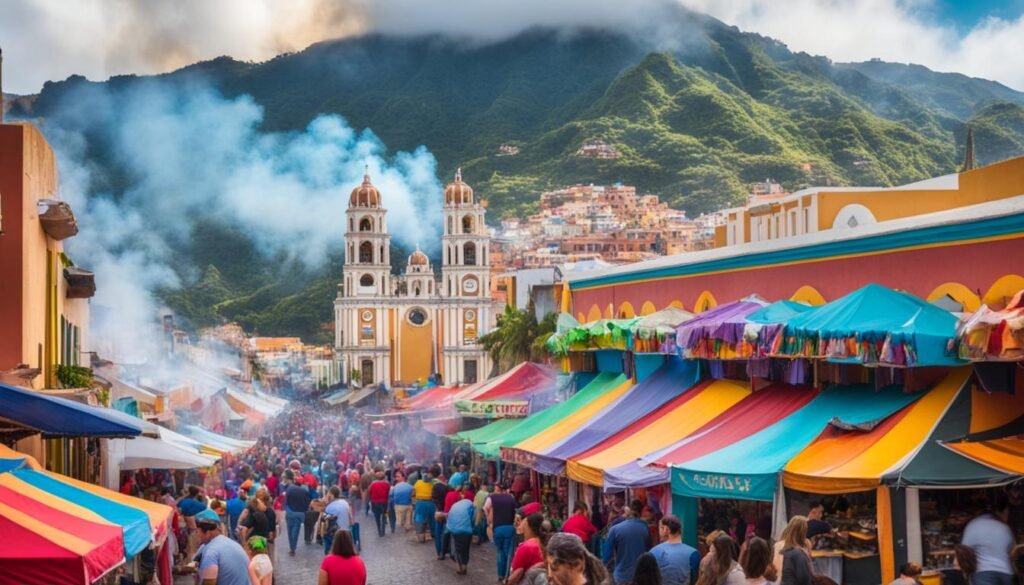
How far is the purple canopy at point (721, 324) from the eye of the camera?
48.9 ft

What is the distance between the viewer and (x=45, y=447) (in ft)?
51.5

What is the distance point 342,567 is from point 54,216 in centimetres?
738

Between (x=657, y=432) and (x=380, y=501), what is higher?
(x=657, y=432)

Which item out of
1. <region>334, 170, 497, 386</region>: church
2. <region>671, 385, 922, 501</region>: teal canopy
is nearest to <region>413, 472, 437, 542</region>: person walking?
<region>671, 385, 922, 501</region>: teal canopy

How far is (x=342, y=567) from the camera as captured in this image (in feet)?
34.3

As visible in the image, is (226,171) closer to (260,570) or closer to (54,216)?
(54,216)

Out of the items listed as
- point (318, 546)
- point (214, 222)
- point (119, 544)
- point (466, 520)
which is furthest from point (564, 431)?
point (214, 222)

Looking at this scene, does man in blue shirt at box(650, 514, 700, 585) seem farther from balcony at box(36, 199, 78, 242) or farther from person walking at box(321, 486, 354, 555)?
balcony at box(36, 199, 78, 242)

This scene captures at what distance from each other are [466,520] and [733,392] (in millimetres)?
3718

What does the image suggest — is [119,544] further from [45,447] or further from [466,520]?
[466,520]

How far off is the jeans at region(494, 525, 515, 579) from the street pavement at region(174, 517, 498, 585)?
605mm

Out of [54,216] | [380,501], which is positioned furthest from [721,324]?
[380,501]

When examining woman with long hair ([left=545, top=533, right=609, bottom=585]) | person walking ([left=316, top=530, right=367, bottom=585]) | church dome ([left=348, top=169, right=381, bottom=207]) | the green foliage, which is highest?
church dome ([left=348, top=169, right=381, bottom=207])

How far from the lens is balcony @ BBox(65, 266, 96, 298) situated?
20.4 m
